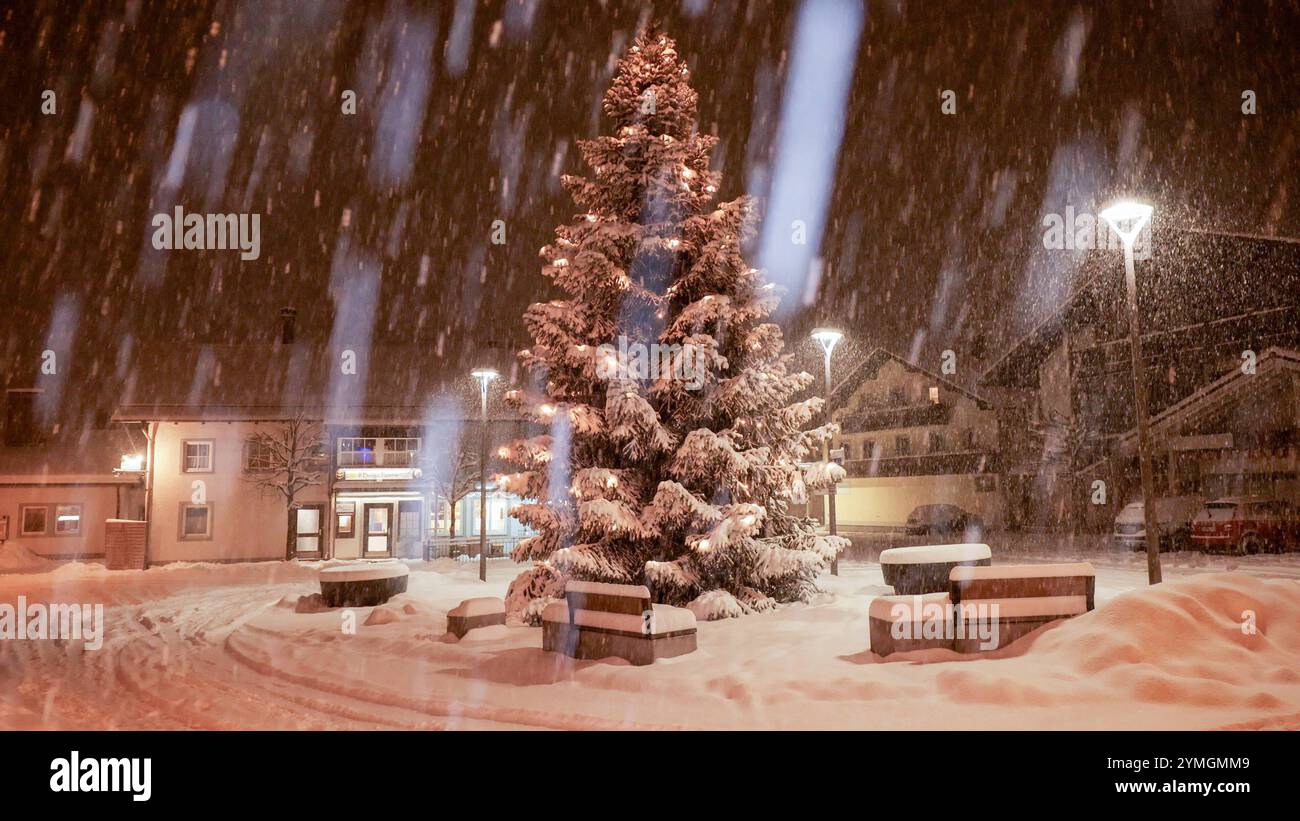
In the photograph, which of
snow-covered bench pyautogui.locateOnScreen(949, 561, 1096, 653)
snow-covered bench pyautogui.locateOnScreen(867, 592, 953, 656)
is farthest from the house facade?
snow-covered bench pyautogui.locateOnScreen(949, 561, 1096, 653)

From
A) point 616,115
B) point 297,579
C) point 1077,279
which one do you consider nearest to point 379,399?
point 297,579

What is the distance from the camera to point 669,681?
872 centimetres

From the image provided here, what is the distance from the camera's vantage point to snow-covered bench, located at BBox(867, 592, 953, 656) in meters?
9.40

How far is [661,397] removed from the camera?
13.8m

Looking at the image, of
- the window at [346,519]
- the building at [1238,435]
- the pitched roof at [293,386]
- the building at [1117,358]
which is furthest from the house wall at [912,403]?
the window at [346,519]

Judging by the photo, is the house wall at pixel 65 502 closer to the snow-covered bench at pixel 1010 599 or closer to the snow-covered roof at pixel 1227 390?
the snow-covered bench at pixel 1010 599

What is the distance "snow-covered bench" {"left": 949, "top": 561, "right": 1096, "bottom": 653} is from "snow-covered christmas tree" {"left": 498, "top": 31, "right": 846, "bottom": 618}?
395 cm

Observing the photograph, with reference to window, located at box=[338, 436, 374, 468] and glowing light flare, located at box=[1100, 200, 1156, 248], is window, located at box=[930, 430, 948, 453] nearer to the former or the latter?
window, located at box=[338, 436, 374, 468]

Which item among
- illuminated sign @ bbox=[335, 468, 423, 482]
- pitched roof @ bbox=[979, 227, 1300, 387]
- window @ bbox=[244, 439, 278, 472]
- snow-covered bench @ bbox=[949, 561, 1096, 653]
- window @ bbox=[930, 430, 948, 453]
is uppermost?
pitched roof @ bbox=[979, 227, 1300, 387]

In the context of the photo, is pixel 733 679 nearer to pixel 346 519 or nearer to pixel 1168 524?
pixel 1168 524

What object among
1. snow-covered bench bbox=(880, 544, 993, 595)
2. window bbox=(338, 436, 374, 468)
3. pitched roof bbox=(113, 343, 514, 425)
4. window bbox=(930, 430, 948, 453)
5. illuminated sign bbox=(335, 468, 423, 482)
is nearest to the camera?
snow-covered bench bbox=(880, 544, 993, 595)

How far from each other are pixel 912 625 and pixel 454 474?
→ 25.0 m

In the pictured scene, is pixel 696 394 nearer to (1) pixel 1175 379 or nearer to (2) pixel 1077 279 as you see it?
(1) pixel 1175 379

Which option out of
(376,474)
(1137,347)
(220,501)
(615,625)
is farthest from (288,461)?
(1137,347)
